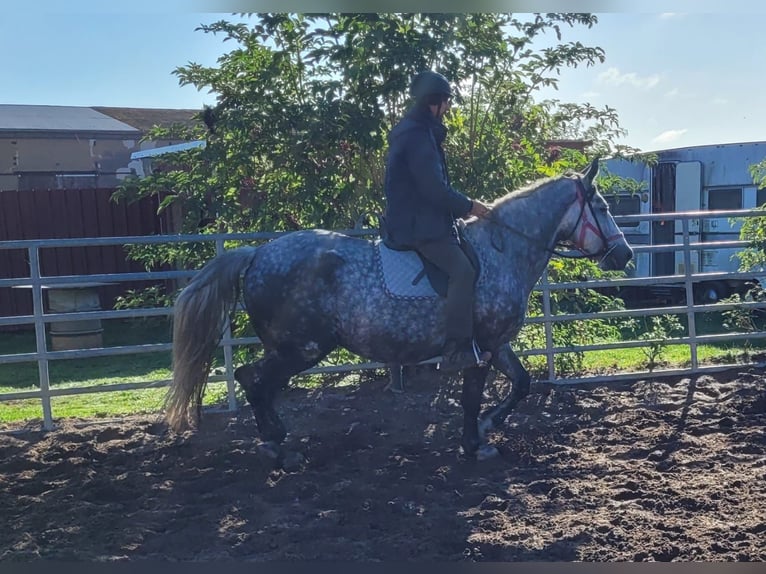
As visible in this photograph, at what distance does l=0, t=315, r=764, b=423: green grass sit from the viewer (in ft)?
24.6

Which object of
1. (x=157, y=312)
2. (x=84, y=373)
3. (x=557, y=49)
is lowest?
(x=84, y=373)

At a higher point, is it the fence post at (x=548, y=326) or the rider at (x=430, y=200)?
the rider at (x=430, y=200)

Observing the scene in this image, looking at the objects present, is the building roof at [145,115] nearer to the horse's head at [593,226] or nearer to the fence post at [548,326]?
the fence post at [548,326]

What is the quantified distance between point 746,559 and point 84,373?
7.90 meters

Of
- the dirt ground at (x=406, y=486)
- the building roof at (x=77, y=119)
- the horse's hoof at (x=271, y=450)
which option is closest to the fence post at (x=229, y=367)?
the dirt ground at (x=406, y=486)

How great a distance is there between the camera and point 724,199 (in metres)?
12.9

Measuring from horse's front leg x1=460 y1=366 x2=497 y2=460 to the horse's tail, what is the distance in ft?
5.83

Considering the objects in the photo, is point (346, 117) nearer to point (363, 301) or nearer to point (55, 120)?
point (363, 301)

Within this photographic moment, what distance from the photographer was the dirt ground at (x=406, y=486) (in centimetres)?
377

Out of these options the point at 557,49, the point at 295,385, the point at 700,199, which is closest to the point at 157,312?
the point at 295,385

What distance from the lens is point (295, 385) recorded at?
7.72 m

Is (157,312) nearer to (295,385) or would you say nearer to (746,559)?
(295,385)

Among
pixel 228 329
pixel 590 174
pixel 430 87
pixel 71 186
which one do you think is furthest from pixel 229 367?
pixel 71 186

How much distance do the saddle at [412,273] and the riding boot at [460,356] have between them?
1.14 feet
